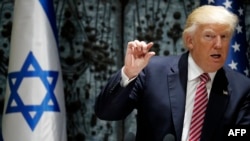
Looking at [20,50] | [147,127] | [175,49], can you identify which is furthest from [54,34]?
[147,127]

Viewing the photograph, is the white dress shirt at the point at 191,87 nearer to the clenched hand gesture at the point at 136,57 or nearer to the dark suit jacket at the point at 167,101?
the dark suit jacket at the point at 167,101

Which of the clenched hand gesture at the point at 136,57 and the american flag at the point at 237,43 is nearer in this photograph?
the clenched hand gesture at the point at 136,57

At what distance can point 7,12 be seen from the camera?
2580 millimetres

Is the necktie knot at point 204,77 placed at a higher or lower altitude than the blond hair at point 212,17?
lower

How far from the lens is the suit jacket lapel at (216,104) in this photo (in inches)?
61.4

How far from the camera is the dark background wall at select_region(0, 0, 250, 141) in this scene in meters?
2.54

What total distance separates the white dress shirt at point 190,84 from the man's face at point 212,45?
26 millimetres

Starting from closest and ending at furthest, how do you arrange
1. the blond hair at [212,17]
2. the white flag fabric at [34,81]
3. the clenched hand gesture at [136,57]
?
the clenched hand gesture at [136,57] < the blond hair at [212,17] < the white flag fabric at [34,81]

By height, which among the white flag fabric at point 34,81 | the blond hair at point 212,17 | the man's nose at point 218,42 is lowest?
the white flag fabric at point 34,81

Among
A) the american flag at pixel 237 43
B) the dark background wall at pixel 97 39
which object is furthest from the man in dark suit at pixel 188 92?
the dark background wall at pixel 97 39

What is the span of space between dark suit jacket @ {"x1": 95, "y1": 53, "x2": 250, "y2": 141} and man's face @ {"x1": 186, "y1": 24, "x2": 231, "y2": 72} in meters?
0.05

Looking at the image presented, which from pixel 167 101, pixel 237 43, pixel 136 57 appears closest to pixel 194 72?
pixel 167 101

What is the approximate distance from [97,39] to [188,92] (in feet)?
3.43

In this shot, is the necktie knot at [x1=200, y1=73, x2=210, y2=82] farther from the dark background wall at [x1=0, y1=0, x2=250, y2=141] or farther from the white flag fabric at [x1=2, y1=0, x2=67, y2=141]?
the dark background wall at [x1=0, y1=0, x2=250, y2=141]
